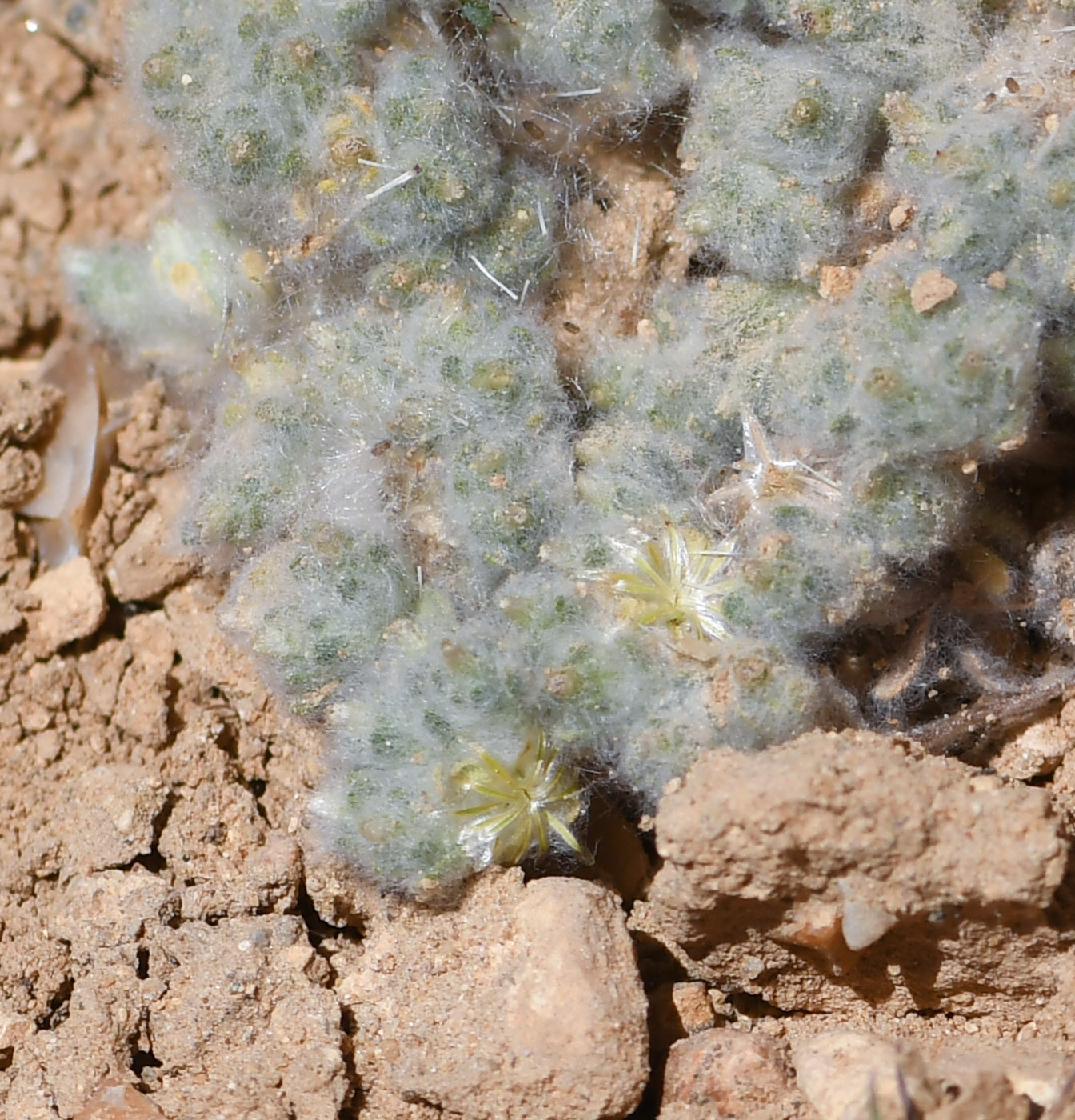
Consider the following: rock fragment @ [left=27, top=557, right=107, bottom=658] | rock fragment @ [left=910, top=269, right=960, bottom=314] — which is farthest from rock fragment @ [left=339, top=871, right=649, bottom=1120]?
rock fragment @ [left=910, top=269, right=960, bottom=314]

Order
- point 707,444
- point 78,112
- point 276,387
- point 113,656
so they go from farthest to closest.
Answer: point 78,112
point 113,656
point 276,387
point 707,444

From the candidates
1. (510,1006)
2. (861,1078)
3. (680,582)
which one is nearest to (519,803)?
(510,1006)

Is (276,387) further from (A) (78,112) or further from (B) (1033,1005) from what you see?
(B) (1033,1005)

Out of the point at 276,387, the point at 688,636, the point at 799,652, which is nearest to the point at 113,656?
the point at 276,387

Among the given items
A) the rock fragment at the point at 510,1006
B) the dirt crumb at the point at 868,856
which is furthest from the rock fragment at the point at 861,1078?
the rock fragment at the point at 510,1006

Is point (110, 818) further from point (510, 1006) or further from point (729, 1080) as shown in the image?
point (729, 1080)

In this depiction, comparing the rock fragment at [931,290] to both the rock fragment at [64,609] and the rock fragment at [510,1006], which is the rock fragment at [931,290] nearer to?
the rock fragment at [510,1006]
